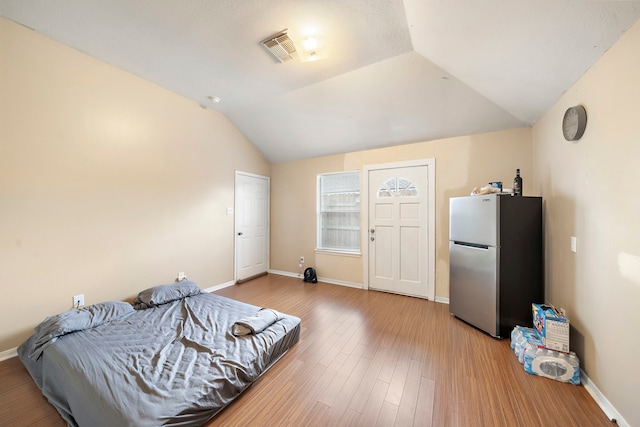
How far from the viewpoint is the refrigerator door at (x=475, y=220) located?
7.55 ft

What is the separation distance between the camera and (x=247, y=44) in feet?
7.14

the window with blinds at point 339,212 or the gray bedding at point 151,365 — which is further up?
the window with blinds at point 339,212

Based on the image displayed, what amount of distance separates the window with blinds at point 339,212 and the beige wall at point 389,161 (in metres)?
0.15

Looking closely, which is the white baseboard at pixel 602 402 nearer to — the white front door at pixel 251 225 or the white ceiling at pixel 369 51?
the white ceiling at pixel 369 51

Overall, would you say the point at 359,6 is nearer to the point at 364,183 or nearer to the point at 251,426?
the point at 364,183

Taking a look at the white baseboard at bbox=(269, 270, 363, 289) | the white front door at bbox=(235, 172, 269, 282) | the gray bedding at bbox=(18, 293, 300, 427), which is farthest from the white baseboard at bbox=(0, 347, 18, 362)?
the white baseboard at bbox=(269, 270, 363, 289)

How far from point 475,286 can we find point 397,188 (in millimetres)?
1724

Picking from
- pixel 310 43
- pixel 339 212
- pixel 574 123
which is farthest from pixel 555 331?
pixel 310 43

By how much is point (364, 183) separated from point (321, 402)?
120 inches

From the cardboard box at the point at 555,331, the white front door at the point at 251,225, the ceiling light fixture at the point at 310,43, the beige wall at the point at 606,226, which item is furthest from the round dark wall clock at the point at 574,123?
the white front door at the point at 251,225

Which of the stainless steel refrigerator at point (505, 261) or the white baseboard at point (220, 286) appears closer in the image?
the stainless steel refrigerator at point (505, 261)

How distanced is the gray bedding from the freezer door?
1928 millimetres

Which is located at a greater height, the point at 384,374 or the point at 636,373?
the point at 636,373

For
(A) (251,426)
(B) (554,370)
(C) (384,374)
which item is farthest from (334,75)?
(B) (554,370)
